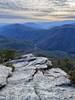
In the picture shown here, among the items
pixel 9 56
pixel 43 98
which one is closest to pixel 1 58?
pixel 9 56

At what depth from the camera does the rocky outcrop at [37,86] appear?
1947 centimetres

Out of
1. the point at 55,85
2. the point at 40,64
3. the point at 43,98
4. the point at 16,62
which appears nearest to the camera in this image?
the point at 43,98

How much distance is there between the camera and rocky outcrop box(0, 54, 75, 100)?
63.9 ft

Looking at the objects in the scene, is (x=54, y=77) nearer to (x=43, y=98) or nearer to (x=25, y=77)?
(x=25, y=77)

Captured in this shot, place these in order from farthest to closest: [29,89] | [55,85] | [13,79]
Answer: [13,79], [55,85], [29,89]

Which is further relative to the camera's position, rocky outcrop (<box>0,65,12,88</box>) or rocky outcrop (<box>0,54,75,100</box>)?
rocky outcrop (<box>0,65,12,88</box>)

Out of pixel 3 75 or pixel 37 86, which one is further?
pixel 3 75

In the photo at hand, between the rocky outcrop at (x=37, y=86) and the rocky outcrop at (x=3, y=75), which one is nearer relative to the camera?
the rocky outcrop at (x=37, y=86)

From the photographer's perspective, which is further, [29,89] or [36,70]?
[36,70]

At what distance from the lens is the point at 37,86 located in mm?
21656

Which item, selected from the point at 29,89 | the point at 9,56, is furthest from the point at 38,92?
the point at 9,56

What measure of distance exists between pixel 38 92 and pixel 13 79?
4.10 m

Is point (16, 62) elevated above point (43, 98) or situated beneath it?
situated beneath

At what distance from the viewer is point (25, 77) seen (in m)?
24.2
